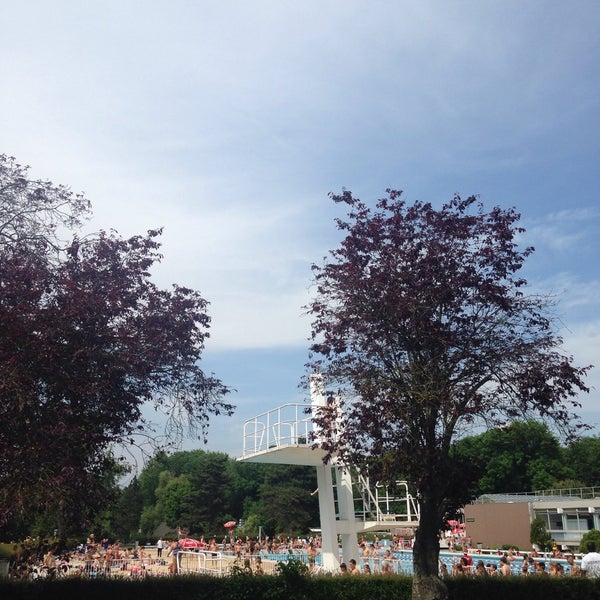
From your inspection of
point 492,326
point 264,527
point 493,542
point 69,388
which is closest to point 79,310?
point 69,388

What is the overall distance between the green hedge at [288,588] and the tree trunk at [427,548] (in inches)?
48.3

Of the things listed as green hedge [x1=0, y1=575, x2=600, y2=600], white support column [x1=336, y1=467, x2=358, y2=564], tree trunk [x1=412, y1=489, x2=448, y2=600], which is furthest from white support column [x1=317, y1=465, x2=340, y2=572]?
tree trunk [x1=412, y1=489, x2=448, y2=600]

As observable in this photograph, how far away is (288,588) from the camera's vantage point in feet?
43.1

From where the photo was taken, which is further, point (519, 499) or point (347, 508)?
point (519, 499)

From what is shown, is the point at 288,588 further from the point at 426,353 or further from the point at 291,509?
the point at 291,509

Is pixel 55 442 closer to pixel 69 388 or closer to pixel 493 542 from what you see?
pixel 69 388

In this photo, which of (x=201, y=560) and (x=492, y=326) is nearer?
(x=492, y=326)

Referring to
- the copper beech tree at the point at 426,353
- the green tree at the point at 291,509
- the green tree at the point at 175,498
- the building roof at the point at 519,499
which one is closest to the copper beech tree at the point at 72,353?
the copper beech tree at the point at 426,353

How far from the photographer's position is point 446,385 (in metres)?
11.4

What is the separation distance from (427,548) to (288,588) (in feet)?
10.6

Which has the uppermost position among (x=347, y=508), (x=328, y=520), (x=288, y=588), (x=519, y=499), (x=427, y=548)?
(x=347, y=508)

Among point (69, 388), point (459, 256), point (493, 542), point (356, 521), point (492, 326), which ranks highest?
point (459, 256)

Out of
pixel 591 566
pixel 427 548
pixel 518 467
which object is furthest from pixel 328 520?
pixel 518 467

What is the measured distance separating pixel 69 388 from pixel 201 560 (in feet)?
48.9
